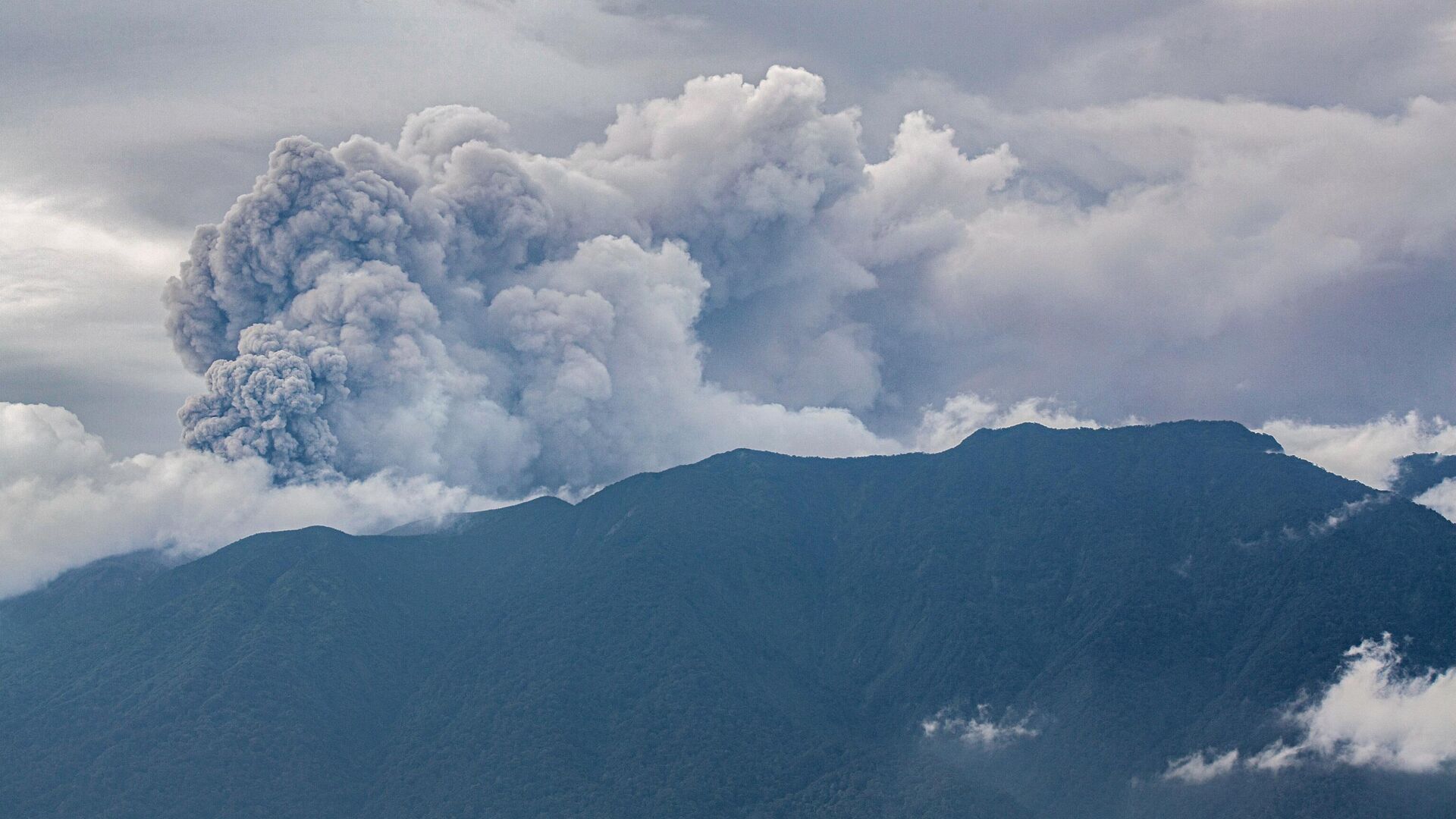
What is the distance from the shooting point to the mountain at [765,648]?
105 meters

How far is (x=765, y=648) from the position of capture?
123188 millimetres

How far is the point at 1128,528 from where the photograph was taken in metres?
128

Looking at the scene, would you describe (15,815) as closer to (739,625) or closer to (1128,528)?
(739,625)

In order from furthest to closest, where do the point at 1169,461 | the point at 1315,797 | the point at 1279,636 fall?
the point at 1169,461 < the point at 1279,636 < the point at 1315,797

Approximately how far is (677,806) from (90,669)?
47.3m

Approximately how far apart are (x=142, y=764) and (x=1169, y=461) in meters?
84.5

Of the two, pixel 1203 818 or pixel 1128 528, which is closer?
pixel 1203 818

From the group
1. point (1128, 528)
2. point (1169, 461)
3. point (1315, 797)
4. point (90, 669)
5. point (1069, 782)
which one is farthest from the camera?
point (1169, 461)

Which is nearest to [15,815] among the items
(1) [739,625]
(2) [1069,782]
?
(1) [739,625]

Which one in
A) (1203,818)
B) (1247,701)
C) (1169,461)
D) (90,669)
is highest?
(1169,461)

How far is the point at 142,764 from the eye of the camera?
107 m

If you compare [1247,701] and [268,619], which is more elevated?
[268,619]

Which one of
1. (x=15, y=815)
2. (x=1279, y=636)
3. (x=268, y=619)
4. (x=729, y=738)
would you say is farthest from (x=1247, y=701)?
(x=15, y=815)

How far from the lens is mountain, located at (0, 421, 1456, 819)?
344 feet
